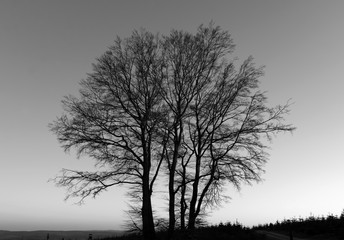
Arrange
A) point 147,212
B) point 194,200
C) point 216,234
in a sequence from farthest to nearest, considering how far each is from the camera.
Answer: point 147,212 → point 216,234 → point 194,200

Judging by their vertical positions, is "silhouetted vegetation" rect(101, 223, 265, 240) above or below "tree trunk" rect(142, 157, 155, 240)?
below

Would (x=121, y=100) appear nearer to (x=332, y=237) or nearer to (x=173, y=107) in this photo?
(x=173, y=107)

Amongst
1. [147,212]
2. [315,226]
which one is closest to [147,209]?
[147,212]

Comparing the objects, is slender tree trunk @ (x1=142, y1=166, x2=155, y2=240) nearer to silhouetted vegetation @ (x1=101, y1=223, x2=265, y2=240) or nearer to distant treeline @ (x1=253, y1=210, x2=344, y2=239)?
silhouetted vegetation @ (x1=101, y1=223, x2=265, y2=240)

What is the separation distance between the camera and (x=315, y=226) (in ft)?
82.1

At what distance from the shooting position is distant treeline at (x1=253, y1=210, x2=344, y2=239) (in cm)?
2286

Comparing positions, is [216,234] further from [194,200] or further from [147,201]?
[147,201]

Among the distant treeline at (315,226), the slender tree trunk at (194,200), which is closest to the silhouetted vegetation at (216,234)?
the slender tree trunk at (194,200)

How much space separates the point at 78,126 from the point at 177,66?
22.6 feet

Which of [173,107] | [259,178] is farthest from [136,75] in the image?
[259,178]

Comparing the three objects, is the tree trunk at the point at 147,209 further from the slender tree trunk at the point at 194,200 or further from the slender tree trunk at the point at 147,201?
the slender tree trunk at the point at 194,200

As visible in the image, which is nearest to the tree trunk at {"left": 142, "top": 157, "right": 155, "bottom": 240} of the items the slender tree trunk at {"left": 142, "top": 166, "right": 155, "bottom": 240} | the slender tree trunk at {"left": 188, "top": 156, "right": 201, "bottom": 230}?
the slender tree trunk at {"left": 142, "top": 166, "right": 155, "bottom": 240}

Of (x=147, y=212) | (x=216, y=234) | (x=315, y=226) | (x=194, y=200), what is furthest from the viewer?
(x=315, y=226)

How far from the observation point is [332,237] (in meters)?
21.7
